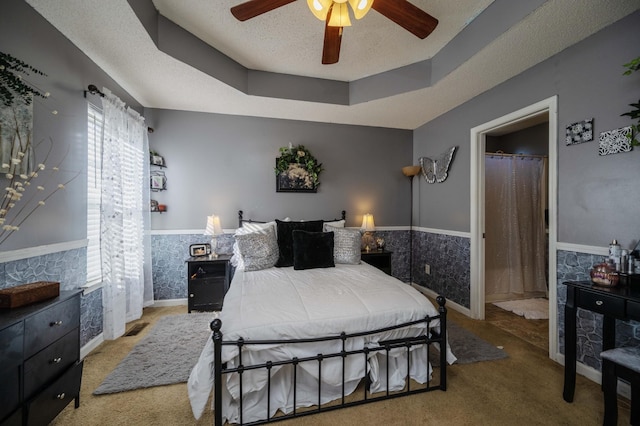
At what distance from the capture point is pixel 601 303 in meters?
1.55

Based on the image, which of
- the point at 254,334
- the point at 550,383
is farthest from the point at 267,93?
the point at 550,383

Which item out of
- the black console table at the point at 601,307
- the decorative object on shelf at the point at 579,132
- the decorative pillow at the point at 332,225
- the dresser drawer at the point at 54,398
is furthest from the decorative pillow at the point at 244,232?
the decorative object on shelf at the point at 579,132

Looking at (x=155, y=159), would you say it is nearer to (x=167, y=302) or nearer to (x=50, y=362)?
(x=167, y=302)

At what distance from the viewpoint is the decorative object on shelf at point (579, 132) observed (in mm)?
1943

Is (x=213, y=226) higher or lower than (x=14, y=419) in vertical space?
higher

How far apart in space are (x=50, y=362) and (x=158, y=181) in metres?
2.39

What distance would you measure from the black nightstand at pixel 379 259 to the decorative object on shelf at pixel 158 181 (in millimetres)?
2882

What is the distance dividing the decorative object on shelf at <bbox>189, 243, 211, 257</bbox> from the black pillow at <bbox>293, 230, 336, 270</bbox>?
1366 mm

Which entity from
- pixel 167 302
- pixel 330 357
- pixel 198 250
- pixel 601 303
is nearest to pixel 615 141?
pixel 601 303

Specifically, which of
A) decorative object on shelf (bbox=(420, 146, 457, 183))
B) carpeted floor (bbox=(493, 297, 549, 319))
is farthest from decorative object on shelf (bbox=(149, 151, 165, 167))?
carpeted floor (bbox=(493, 297, 549, 319))

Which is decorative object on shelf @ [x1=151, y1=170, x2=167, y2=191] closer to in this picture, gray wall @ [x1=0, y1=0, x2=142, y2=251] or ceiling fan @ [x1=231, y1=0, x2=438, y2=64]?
gray wall @ [x1=0, y1=0, x2=142, y2=251]

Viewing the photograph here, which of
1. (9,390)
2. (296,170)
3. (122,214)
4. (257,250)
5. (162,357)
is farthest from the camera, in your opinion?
(296,170)

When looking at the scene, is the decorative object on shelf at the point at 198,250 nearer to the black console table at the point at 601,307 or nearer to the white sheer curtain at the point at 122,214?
the white sheer curtain at the point at 122,214

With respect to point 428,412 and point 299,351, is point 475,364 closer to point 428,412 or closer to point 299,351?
point 428,412
